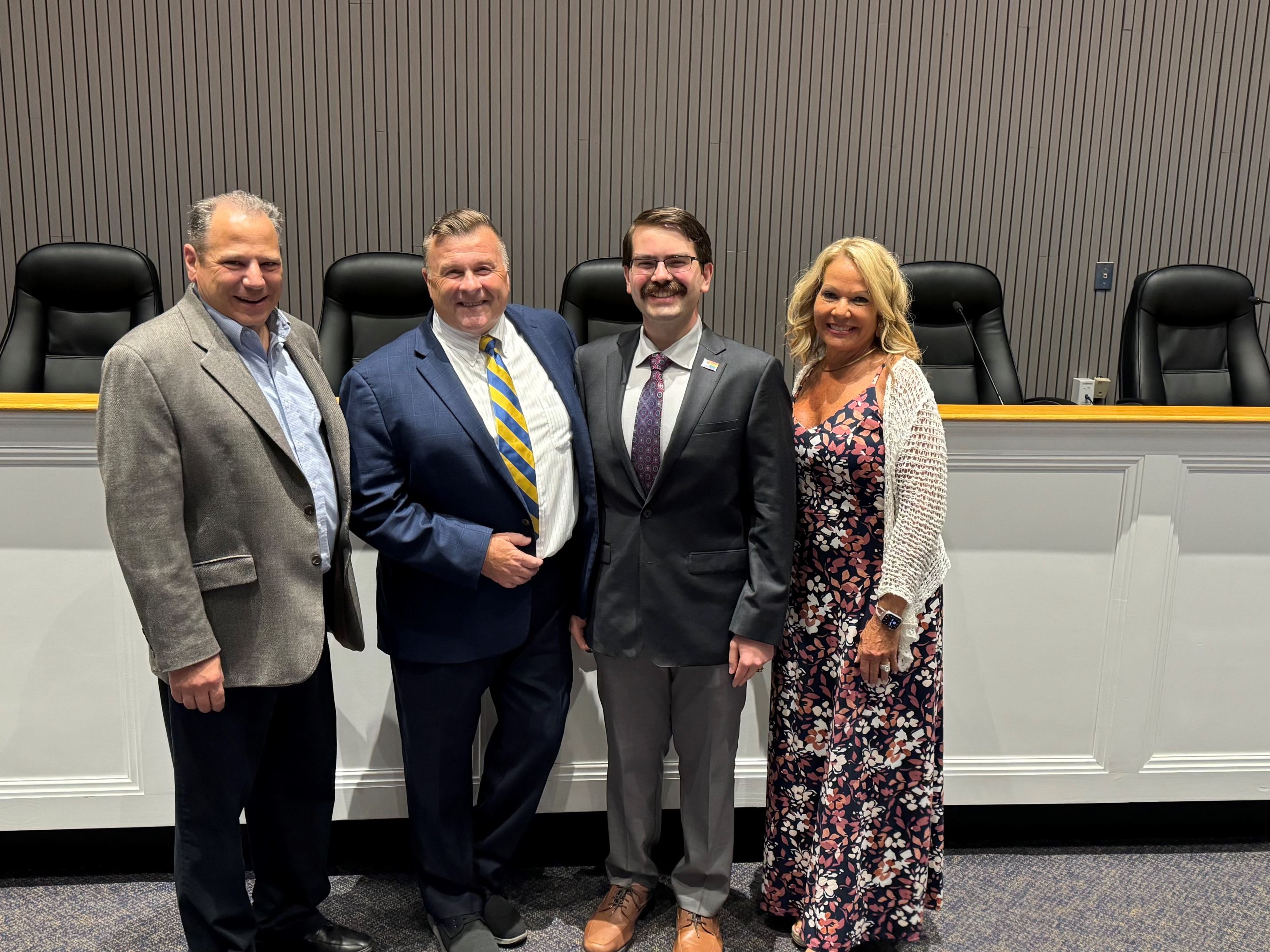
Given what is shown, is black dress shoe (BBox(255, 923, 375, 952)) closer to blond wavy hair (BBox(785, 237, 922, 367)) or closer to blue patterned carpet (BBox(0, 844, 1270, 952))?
blue patterned carpet (BBox(0, 844, 1270, 952))

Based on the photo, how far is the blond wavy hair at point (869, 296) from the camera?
1.76 m

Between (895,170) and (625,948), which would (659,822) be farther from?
(895,170)

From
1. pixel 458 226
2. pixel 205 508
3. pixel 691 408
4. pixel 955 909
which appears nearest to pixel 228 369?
pixel 205 508

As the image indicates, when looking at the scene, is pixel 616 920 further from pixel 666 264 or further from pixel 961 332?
pixel 961 332

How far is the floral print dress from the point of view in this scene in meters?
1.80

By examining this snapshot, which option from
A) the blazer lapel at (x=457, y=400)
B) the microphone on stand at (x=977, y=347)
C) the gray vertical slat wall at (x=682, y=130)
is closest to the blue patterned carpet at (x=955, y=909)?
the blazer lapel at (x=457, y=400)

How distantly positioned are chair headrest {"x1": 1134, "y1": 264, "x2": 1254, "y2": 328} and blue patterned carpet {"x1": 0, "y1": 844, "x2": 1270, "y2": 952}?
206 cm

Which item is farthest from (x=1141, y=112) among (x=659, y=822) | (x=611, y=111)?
(x=659, y=822)

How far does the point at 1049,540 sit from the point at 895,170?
9.60ft

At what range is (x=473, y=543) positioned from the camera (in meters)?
1.73

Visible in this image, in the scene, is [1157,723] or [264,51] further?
[264,51]

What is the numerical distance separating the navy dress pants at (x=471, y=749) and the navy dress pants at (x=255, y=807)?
0.17m

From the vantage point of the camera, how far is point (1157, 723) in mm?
2264

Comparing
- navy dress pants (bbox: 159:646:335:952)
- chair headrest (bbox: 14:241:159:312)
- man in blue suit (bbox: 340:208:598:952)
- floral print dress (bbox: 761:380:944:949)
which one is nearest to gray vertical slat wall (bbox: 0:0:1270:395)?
chair headrest (bbox: 14:241:159:312)
